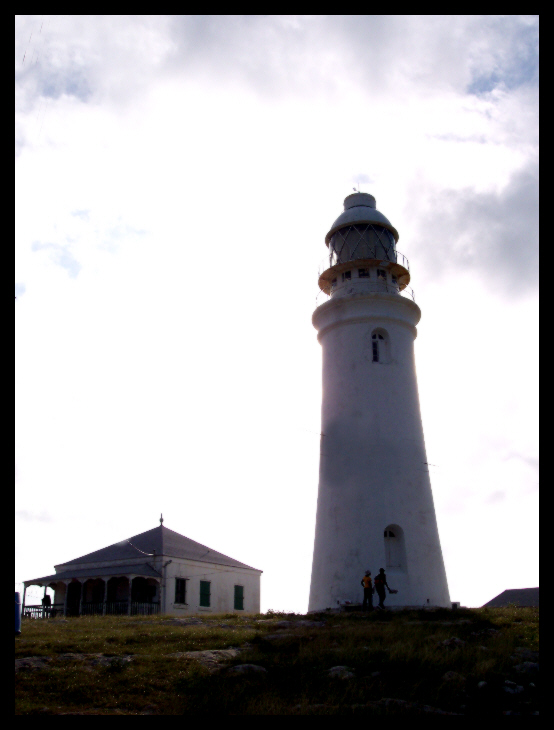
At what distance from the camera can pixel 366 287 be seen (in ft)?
83.0

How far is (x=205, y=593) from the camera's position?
3164 cm

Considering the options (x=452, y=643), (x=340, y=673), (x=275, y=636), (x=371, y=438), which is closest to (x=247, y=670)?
(x=340, y=673)

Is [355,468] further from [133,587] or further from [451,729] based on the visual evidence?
[451,729]

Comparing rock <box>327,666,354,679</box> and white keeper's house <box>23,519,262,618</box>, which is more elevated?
rock <box>327,666,354,679</box>

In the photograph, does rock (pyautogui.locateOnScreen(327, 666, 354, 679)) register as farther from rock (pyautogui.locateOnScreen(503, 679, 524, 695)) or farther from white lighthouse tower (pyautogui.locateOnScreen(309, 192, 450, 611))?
white lighthouse tower (pyautogui.locateOnScreen(309, 192, 450, 611))

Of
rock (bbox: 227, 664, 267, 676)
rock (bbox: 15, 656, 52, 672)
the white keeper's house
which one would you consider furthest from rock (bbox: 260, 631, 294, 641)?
the white keeper's house

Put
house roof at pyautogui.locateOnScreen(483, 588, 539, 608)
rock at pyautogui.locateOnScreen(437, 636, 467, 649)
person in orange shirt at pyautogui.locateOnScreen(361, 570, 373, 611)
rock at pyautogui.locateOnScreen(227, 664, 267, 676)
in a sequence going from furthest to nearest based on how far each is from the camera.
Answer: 1. house roof at pyautogui.locateOnScreen(483, 588, 539, 608)
2. person in orange shirt at pyautogui.locateOnScreen(361, 570, 373, 611)
3. rock at pyautogui.locateOnScreen(437, 636, 467, 649)
4. rock at pyautogui.locateOnScreen(227, 664, 267, 676)


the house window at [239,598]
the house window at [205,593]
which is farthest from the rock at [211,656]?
the house window at [239,598]

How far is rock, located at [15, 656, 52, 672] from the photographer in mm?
11312

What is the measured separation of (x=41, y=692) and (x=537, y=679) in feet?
26.1

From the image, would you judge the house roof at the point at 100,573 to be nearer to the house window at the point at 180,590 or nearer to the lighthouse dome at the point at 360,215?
the house window at the point at 180,590

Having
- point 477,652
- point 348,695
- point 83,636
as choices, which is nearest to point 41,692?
point 348,695
